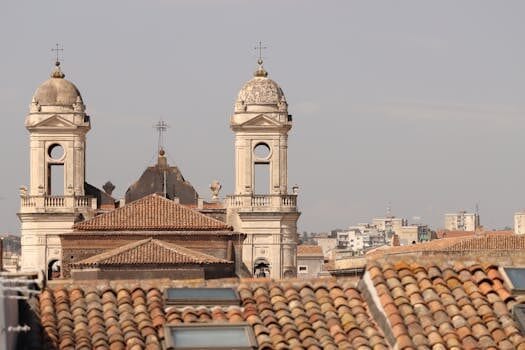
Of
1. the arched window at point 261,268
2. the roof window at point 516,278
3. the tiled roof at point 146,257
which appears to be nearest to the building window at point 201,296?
the roof window at point 516,278

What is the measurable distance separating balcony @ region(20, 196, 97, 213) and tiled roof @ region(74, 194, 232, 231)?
13.5 meters

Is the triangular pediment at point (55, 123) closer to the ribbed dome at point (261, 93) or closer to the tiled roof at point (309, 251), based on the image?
the ribbed dome at point (261, 93)

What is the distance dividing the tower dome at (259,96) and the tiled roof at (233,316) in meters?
83.7

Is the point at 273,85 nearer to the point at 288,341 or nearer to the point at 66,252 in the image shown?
the point at 66,252

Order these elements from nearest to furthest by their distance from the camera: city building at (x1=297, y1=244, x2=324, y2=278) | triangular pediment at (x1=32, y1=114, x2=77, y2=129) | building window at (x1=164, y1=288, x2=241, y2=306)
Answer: building window at (x1=164, y1=288, x2=241, y2=306), triangular pediment at (x1=32, y1=114, x2=77, y2=129), city building at (x1=297, y1=244, x2=324, y2=278)

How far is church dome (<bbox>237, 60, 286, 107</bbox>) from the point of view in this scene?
105812mm

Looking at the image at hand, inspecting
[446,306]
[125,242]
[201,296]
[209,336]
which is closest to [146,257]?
[125,242]

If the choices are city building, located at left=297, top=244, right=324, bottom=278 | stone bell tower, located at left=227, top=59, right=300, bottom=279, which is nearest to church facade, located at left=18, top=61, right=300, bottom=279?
stone bell tower, located at left=227, top=59, right=300, bottom=279

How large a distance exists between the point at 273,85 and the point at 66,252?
23.8 meters

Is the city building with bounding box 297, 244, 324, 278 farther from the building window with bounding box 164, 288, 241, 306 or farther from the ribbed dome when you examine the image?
the building window with bounding box 164, 288, 241, 306

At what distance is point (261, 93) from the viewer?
106 metres

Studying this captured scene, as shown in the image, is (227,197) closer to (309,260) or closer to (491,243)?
(491,243)

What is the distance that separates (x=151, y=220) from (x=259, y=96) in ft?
56.1

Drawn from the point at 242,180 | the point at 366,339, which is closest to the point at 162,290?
the point at 366,339
